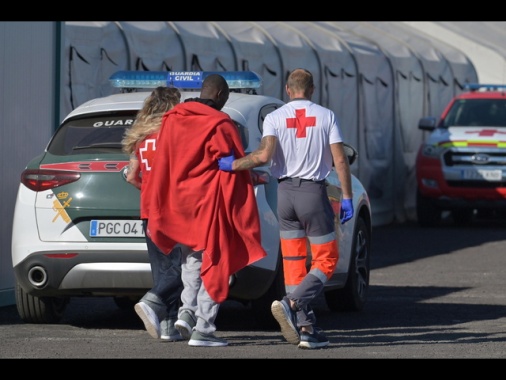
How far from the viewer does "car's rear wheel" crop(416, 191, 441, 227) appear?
892 inches

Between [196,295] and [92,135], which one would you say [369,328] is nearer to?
[196,295]

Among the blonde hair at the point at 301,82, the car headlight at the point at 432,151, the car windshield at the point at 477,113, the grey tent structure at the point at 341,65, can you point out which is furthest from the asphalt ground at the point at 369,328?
the car windshield at the point at 477,113

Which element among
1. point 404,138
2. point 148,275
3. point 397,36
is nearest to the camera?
point 148,275

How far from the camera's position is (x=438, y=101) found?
85.5 ft

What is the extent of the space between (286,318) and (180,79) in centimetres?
245

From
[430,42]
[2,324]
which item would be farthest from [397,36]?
[2,324]

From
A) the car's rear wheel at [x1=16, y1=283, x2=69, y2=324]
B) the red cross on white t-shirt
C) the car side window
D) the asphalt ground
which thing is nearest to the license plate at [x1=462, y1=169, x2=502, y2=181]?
the asphalt ground

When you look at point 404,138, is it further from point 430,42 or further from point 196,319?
A: point 196,319

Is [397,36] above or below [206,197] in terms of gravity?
below

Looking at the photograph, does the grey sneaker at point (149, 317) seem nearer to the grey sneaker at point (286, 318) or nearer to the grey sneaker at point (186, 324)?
the grey sneaker at point (186, 324)

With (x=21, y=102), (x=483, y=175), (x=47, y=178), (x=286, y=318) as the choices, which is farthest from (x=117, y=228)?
(x=483, y=175)

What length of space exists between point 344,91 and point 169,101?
12.5 meters

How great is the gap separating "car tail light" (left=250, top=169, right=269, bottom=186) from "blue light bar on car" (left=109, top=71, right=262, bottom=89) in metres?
1.08

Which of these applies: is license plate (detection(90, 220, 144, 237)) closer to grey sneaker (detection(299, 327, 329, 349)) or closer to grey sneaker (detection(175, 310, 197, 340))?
grey sneaker (detection(175, 310, 197, 340))
